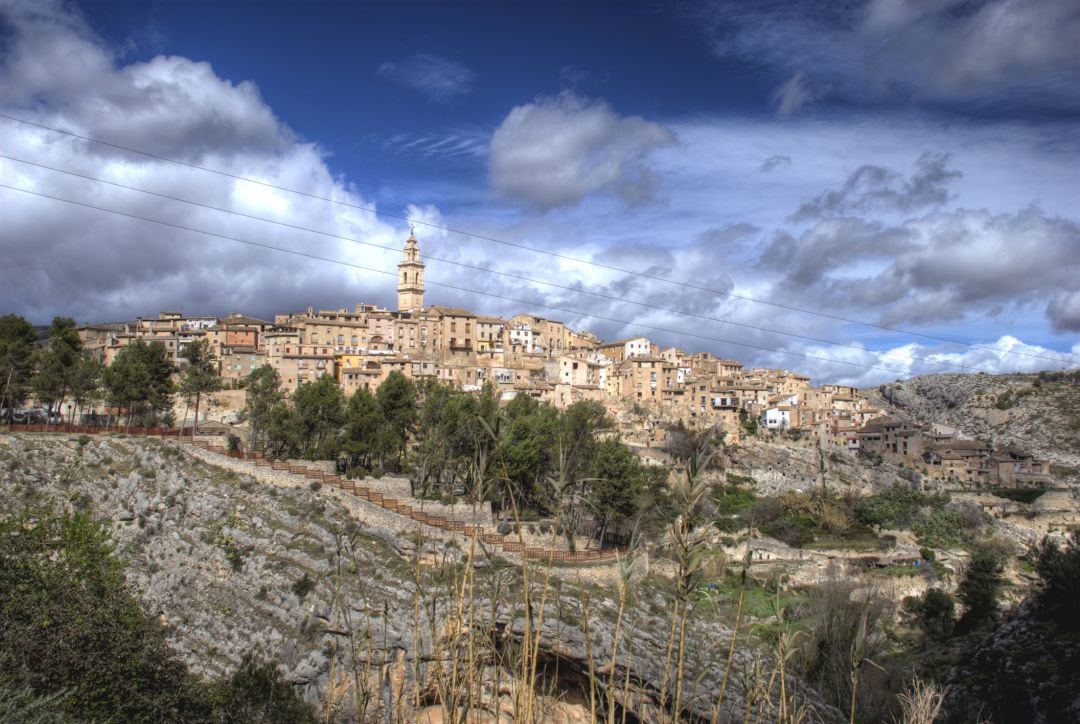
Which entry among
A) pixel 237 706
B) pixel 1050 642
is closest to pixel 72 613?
pixel 237 706

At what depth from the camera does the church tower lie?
84.3 metres

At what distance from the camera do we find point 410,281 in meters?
84.6

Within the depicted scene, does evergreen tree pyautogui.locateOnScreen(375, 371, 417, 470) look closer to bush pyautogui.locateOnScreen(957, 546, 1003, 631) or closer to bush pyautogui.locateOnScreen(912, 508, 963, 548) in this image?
bush pyautogui.locateOnScreen(957, 546, 1003, 631)

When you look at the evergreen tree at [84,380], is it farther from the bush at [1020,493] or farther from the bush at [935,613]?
the bush at [1020,493]

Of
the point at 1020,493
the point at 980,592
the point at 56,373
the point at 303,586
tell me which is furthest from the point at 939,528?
the point at 56,373

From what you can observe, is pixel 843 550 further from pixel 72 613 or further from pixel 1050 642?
pixel 72 613

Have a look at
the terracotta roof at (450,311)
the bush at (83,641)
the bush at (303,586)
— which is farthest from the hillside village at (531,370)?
the bush at (83,641)

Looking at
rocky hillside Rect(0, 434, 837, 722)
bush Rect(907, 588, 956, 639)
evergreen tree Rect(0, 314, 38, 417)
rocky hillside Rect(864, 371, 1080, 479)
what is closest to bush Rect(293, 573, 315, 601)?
rocky hillside Rect(0, 434, 837, 722)

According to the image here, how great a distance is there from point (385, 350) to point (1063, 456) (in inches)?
2673

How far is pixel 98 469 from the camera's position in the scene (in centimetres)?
2288

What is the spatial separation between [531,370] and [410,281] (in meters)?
20.0

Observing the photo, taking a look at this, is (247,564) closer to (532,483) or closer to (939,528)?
(532,483)

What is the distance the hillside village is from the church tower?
136 millimetres

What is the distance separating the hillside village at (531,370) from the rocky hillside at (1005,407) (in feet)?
17.1
